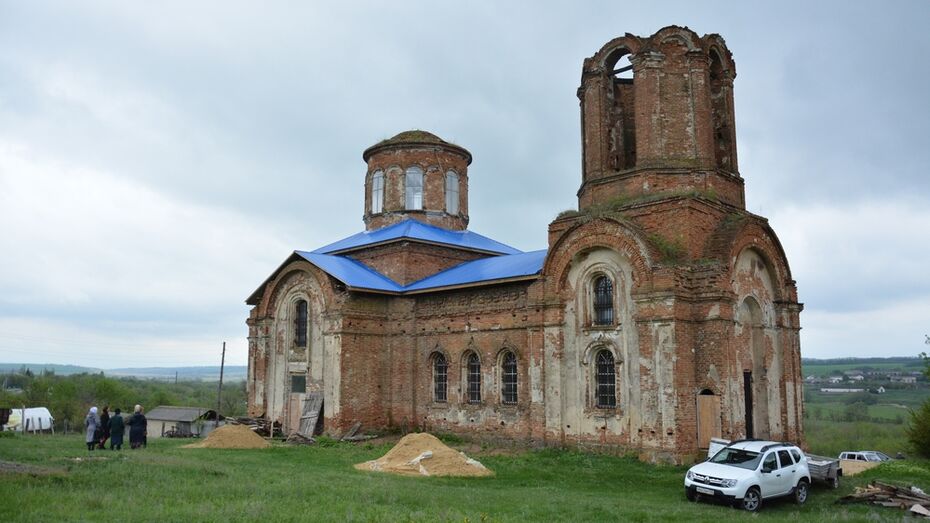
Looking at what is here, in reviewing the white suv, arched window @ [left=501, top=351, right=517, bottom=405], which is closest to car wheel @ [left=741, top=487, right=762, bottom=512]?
the white suv

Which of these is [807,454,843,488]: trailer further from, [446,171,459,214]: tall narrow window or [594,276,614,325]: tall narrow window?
[446,171,459,214]: tall narrow window

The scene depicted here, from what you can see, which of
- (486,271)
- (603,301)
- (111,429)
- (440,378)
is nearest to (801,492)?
(603,301)

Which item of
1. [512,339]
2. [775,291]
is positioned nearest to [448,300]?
[512,339]

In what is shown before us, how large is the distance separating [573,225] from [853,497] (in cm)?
909

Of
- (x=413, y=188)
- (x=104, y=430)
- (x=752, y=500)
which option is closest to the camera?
(x=752, y=500)

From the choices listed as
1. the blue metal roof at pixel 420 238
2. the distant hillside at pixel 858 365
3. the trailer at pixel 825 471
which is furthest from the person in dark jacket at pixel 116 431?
the distant hillside at pixel 858 365

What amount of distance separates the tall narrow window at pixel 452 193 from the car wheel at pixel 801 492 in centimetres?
1786

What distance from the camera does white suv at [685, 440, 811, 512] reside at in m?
12.7

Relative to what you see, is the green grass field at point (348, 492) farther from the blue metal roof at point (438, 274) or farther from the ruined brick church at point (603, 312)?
the blue metal roof at point (438, 274)

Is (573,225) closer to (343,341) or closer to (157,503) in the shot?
(343,341)

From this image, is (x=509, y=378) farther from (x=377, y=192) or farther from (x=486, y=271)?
(x=377, y=192)

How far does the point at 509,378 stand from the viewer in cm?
2164

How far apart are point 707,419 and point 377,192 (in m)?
16.7

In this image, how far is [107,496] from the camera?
10.7 metres
